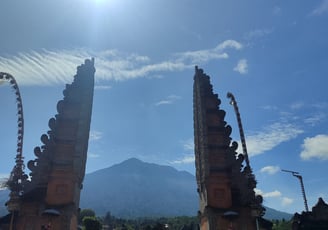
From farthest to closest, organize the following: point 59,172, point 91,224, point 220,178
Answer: point 91,224 → point 220,178 → point 59,172

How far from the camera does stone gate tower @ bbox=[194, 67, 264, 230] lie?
2205 cm

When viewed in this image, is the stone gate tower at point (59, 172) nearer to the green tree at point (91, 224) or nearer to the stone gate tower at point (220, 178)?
the stone gate tower at point (220, 178)

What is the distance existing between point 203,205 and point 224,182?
2.36m

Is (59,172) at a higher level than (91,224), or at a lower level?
lower

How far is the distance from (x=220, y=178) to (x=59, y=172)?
1143 cm

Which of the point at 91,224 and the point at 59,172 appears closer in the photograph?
the point at 59,172

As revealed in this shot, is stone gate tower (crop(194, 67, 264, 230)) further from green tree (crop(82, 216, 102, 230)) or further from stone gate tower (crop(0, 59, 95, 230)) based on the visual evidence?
green tree (crop(82, 216, 102, 230))

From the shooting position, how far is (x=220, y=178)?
23.2 meters

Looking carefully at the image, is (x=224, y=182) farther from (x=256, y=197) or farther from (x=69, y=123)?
(x=69, y=123)

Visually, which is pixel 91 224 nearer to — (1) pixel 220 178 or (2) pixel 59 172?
(2) pixel 59 172

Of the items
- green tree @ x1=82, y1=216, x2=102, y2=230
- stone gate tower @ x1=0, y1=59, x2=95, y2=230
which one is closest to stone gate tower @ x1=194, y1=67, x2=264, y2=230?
stone gate tower @ x1=0, y1=59, x2=95, y2=230

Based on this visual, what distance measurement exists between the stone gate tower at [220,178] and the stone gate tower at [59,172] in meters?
9.04

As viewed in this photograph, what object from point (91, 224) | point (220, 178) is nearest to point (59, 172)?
point (220, 178)

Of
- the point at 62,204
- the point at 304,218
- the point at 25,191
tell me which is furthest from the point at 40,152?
the point at 304,218
